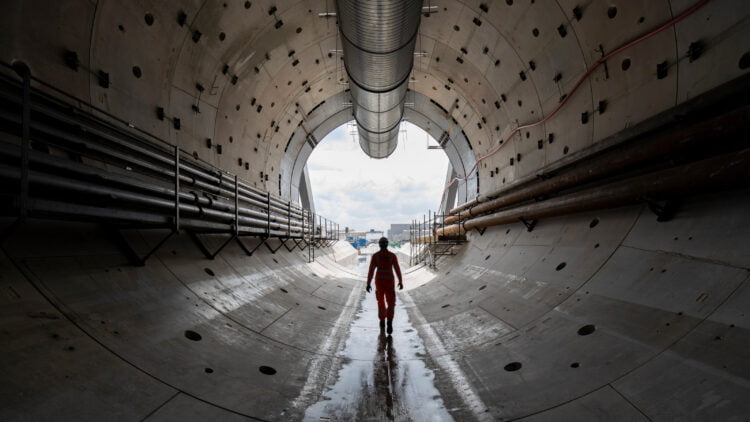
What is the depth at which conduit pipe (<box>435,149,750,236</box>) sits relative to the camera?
2511 mm

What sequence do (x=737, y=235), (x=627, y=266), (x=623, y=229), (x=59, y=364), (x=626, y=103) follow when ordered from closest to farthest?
(x=59, y=364), (x=737, y=235), (x=627, y=266), (x=623, y=229), (x=626, y=103)

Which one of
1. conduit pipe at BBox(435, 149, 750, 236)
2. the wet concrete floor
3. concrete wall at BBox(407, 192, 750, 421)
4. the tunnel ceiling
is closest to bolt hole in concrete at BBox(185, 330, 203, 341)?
the wet concrete floor

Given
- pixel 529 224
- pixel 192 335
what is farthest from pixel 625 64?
pixel 192 335

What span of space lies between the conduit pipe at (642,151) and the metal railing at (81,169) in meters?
5.18

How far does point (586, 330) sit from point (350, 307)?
4467mm

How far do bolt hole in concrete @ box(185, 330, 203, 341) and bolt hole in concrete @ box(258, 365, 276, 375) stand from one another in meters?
0.65

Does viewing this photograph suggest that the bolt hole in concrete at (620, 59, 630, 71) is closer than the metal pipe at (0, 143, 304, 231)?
No

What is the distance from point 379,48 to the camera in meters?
5.56

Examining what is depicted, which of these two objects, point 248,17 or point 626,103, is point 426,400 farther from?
point 248,17

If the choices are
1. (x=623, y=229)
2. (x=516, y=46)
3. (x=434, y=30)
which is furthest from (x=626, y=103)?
(x=434, y=30)

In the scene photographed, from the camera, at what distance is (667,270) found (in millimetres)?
2859

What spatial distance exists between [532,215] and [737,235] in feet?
10.9

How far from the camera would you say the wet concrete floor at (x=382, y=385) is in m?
2.57

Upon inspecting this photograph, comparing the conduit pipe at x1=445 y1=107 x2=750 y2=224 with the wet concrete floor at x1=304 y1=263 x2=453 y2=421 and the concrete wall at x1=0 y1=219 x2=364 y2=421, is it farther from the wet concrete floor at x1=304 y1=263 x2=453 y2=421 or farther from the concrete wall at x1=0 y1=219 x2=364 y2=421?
the concrete wall at x1=0 y1=219 x2=364 y2=421
